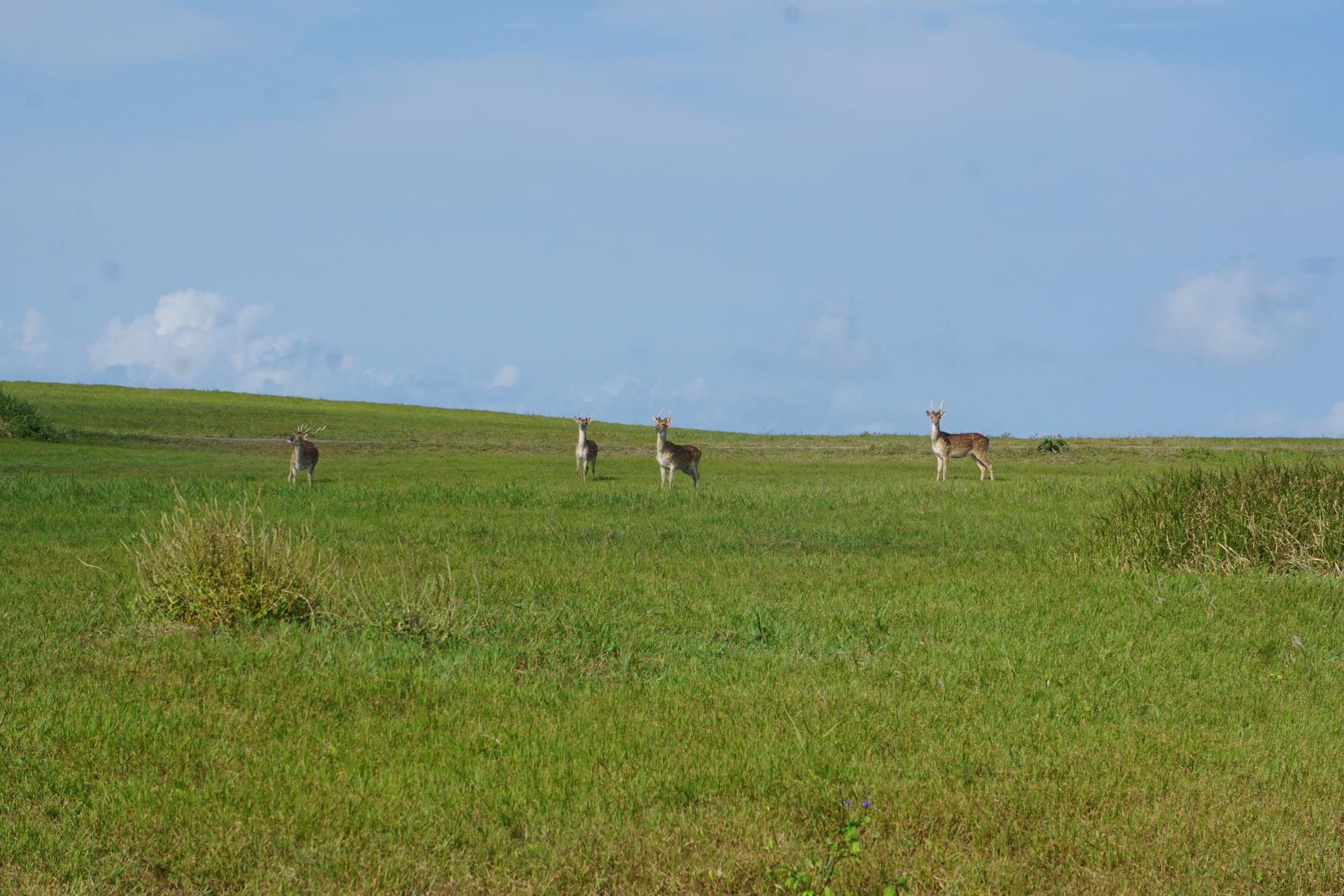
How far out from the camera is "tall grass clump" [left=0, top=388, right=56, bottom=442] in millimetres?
42312

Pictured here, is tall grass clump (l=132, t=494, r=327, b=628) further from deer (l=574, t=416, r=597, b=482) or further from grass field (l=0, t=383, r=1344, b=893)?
deer (l=574, t=416, r=597, b=482)

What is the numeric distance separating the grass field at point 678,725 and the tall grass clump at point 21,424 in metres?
27.5

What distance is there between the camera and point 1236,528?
17.0 m

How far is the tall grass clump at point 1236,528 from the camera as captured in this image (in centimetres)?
1656

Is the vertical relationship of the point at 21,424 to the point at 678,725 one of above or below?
above

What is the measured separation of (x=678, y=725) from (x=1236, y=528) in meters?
11.9

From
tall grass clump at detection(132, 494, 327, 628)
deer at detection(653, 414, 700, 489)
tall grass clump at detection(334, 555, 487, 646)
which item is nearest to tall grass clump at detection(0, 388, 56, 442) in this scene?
deer at detection(653, 414, 700, 489)

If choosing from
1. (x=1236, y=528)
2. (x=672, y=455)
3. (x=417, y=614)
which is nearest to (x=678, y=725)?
(x=417, y=614)

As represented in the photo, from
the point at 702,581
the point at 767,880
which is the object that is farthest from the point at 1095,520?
the point at 767,880

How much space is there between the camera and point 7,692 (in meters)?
9.16

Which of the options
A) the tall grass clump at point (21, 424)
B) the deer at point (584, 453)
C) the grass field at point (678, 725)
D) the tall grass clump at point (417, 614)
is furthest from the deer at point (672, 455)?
the tall grass clump at point (21, 424)

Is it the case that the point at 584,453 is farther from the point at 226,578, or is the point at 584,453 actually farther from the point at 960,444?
the point at 226,578

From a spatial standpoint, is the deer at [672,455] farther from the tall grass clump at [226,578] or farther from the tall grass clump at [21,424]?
the tall grass clump at [21,424]

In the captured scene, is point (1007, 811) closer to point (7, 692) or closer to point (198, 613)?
point (7, 692)
